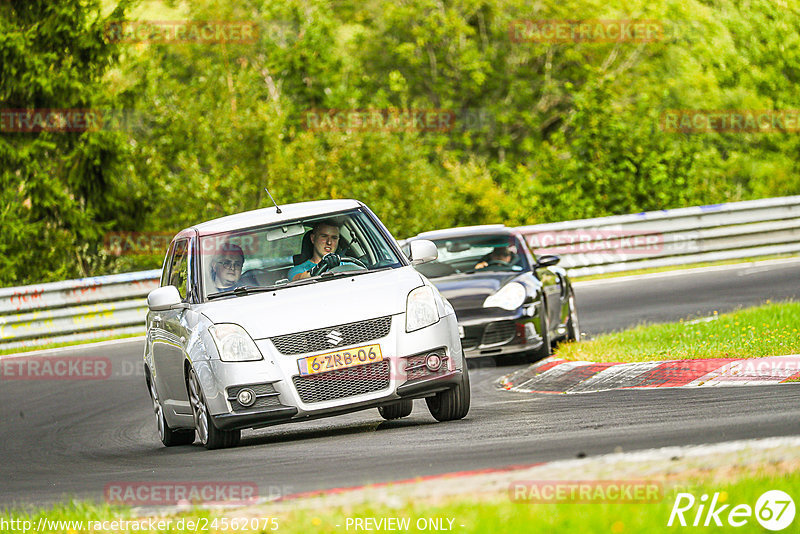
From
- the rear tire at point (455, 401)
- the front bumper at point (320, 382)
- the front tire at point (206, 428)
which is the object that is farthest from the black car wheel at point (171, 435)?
the rear tire at point (455, 401)

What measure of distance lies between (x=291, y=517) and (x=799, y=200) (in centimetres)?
2033

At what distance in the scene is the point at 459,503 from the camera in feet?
17.7

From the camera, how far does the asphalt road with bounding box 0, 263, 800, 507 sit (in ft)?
22.9

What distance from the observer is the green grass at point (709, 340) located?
1107 centimetres

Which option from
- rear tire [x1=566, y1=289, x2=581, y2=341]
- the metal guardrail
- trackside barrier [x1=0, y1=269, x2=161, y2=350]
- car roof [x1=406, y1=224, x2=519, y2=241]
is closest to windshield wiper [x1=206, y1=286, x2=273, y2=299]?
car roof [x1=406, y1=224, x2=519, y2=241]

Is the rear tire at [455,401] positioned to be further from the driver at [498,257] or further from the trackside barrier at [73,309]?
the trackside barrier at [73,309]

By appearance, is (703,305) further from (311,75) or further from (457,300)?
(311,75)

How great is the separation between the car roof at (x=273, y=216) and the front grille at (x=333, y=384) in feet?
5.48

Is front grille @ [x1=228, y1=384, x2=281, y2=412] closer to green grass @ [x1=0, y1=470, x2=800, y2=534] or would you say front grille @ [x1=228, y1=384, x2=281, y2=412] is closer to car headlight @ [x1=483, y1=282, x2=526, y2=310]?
green grass @ [x1=0, y1=470, x2=800, y2=534]

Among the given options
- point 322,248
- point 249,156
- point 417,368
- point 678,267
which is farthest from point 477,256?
point 249,156

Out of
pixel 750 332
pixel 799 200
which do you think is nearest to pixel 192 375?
pixel 750 332

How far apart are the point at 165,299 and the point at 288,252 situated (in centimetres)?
103

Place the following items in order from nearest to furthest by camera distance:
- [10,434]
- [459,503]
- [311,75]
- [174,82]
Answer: [459,503], [10,434], [174,82], [311,75]

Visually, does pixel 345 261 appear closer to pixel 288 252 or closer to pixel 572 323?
pixel 288 252
